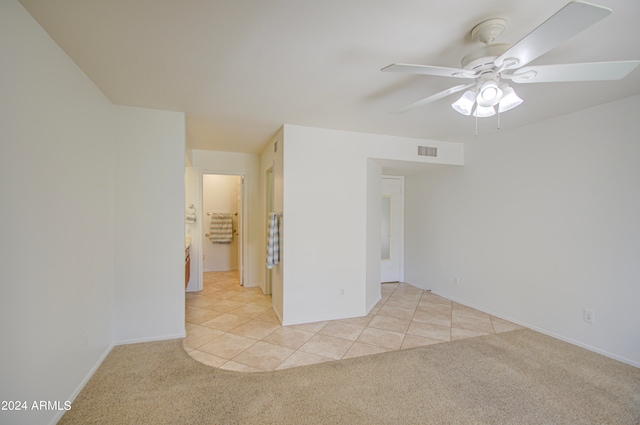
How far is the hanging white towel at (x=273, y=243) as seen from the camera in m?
3.53

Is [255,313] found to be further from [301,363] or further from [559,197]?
[559,197]

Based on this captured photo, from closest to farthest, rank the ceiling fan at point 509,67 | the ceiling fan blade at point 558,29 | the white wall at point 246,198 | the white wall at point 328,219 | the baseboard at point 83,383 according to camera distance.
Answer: the ceiling fan blade at point 558,29 → the ceiling fan at point 509,67 → the baseboard at point 83,383 → the white wall at point 328,219 → the white wall at point 246,198

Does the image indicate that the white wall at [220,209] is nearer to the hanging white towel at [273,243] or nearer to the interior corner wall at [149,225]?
the hanging white towel at [273,243]

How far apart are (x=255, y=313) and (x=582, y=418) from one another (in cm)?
329

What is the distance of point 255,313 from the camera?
150 inches

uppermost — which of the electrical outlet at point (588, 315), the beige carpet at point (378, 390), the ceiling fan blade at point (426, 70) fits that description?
the ceiling fan blade at point (426, 70)

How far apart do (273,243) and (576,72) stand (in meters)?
3.06

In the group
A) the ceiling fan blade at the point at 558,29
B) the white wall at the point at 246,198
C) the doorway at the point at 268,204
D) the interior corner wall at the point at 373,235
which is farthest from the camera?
the white wall at the point at 246,198

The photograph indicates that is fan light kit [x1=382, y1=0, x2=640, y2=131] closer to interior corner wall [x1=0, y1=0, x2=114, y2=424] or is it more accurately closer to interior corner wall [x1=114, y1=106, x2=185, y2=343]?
interior corner wall [x1=0, y1=0, x2=114, y2=424]

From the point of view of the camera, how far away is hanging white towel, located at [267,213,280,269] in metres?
3.53

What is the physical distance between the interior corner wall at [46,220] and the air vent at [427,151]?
3.78 m

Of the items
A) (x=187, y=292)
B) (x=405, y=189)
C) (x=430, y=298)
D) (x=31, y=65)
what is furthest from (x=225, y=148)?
(x=430, y=298)

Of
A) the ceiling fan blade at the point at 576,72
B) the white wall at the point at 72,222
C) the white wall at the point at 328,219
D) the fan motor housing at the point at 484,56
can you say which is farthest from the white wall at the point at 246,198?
the ceiling fan blade at the point at 576,72

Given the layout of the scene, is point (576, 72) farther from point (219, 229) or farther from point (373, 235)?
point (219, 229)
